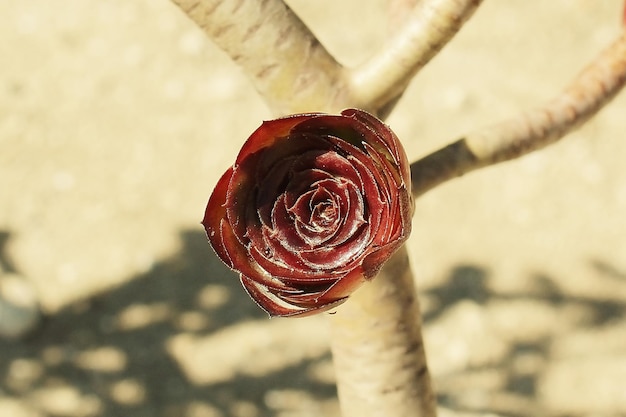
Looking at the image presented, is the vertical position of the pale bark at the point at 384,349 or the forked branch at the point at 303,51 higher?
the forked branch at the point at 303,51

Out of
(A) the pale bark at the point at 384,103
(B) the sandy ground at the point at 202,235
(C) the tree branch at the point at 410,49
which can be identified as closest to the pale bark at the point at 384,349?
(A) the pale bark at the point at 384,103

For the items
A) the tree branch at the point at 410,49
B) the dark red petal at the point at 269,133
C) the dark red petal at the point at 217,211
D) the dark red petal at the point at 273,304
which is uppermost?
the dark red petal at the point at 269,133

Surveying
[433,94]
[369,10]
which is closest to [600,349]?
[433,94]

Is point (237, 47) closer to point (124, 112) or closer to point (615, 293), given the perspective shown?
point (615, 293)

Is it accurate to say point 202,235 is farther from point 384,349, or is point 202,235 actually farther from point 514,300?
point 384,349

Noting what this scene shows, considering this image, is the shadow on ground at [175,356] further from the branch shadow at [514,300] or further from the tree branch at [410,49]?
the tree branch at [410,49]

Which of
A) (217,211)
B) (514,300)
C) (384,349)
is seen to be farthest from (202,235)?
A: (217,211)
